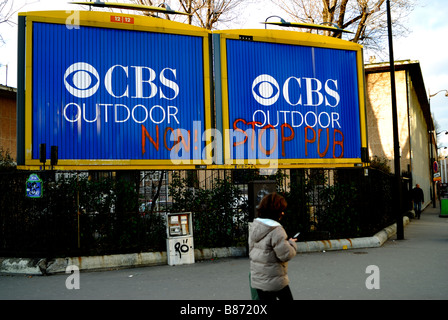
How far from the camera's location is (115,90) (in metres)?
11.5

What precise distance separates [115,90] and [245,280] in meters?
6.09

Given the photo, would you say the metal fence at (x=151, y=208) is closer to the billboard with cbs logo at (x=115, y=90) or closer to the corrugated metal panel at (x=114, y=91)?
the billboard with cbs logo at (x=115, y=90)

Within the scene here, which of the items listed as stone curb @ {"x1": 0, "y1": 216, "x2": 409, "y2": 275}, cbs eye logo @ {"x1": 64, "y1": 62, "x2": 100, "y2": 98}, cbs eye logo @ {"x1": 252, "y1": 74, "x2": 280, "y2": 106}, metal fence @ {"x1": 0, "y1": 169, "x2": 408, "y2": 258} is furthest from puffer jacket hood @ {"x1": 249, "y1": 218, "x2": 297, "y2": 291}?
cbs eye logo @ {"x1": 252, "y1": 74, "x2": 280, "y2": 106}

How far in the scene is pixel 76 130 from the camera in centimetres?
1109

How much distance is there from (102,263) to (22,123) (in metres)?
3.99

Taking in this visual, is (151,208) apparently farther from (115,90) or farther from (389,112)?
(389,112)

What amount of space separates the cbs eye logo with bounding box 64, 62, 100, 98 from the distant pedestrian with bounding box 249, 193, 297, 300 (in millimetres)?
8037

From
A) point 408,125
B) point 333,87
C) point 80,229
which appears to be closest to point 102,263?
point 80,229

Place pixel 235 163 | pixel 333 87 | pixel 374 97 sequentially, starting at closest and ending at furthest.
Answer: pixel 235 163, pixel 333 87, pixel 374 97

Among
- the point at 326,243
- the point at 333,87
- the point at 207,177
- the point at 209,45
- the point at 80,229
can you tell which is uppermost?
the point at 209,45

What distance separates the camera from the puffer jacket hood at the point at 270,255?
4.27 metres

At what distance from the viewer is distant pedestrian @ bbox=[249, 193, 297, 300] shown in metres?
4.29

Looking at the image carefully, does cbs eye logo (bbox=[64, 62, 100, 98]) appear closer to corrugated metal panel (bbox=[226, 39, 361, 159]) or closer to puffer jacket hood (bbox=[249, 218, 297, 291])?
corrugated metal panel (bbox=[226, 39, 361, 159])

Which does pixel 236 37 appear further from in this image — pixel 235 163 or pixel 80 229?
pixel 80 229
